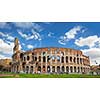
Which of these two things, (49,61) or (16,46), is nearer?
(16,46)

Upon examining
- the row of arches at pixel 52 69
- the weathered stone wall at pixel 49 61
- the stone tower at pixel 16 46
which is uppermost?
the stone tower at pixel 16 46

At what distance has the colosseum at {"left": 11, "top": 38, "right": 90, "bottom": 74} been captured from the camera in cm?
415

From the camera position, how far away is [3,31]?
13.4 feet

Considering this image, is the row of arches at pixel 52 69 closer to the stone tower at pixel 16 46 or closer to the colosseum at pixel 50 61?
the colosseum at pixel 50 61

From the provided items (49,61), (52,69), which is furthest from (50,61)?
(52,69)

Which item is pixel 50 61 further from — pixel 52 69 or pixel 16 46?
pixel 16 46

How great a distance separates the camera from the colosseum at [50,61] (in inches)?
163

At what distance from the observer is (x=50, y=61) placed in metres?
4.22

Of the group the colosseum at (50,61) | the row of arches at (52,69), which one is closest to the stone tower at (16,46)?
the colosseum at (50,61)

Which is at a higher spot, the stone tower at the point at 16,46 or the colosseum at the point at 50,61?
the stone tower at the point at 16,46
